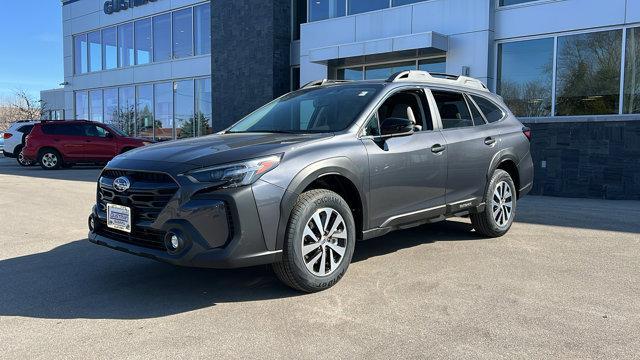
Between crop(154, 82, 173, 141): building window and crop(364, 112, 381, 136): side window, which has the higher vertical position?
crop(154, 82, 173, 141): building window

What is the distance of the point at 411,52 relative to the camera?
14.0 meters

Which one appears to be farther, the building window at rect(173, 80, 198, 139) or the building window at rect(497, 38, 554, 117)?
the building window at rect(173, 80, 198, 139)

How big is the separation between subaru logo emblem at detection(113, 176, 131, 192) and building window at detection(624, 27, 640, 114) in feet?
35.6

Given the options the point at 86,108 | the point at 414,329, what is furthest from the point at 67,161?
the point at 414,329

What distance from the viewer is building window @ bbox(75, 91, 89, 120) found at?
28172 mm

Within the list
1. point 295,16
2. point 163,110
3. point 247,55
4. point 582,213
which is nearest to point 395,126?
point 582,213

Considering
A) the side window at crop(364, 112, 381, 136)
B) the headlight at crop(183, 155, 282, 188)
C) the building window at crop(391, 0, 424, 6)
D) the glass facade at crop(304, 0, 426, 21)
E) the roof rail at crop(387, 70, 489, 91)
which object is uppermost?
the glass facade at crop(304, 0, 426, 21)

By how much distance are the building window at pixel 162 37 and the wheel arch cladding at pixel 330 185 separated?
20000 millimetres

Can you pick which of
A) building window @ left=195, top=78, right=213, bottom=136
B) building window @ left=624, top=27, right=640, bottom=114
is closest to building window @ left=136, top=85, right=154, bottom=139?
building window @ left=195, top=78, right=213, bottom=136

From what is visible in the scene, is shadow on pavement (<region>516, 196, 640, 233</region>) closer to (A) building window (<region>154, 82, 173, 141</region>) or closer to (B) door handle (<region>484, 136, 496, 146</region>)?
(B) door handle (<region>484, 136, 496, 146</region>)

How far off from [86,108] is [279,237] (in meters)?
27.4

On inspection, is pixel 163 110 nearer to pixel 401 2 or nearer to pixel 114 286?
pixel 401 2

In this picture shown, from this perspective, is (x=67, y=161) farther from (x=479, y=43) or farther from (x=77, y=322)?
(x=77, y=322)

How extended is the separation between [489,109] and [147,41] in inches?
813
